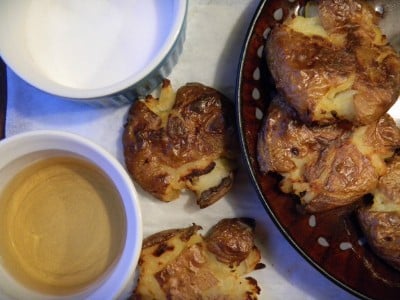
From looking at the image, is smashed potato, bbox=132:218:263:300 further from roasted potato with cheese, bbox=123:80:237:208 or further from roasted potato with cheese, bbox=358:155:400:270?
roasted potato with cheese, bbox=358:155:400:270

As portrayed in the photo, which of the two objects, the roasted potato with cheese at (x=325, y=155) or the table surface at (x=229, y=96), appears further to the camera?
the table surface at (x=229, y=96)

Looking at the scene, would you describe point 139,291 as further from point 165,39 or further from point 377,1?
point 377,1

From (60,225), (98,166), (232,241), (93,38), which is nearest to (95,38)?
(93,38)

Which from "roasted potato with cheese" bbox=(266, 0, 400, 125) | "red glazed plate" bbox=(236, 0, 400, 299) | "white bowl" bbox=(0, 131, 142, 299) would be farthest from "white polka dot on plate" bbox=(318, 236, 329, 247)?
"white bowl" bbox=(0, 131, 142, 299)

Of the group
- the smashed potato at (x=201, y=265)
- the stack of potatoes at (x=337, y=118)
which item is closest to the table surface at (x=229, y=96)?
the smashed potato at (x=201, y=265)

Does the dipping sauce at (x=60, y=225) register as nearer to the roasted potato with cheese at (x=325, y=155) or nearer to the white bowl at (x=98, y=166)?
the white bowl at (x=98, y=166)

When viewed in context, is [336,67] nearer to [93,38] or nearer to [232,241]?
[232,241]
